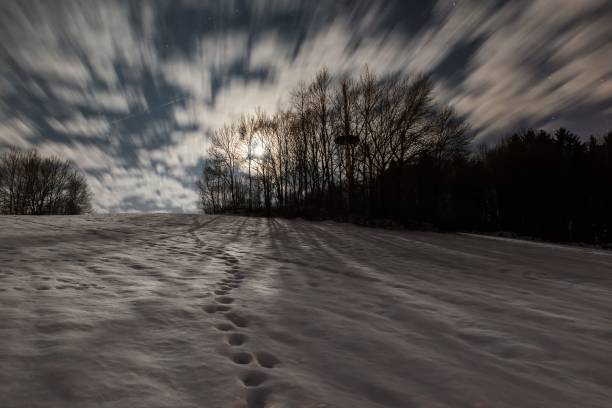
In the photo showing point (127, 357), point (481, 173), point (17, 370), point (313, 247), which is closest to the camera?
point (17, 370)

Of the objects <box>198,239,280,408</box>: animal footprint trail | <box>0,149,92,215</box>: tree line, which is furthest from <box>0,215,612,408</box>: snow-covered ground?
<box>0,149,92,215</box>: tree line

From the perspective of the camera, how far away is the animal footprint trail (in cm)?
167

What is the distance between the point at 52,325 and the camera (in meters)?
2.28

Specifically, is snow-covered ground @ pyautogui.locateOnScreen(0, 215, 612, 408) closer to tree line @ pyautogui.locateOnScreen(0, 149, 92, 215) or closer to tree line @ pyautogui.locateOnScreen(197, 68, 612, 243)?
tree line @ pyautogui.locateOnScreen(197, 68, 612, 243)

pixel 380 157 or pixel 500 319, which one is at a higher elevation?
pixel 380 157

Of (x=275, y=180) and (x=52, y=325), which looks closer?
(x=52, y=325)

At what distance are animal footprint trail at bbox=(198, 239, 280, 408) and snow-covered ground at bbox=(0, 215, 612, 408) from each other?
1cm

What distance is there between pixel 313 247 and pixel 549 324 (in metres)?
5.86

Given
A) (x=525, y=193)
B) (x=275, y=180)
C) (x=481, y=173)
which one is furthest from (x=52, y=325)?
(x=481, y=173)

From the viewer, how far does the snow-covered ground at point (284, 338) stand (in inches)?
65.0

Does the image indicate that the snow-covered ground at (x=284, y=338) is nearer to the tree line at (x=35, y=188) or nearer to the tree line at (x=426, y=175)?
the tree line at (x=426, y=175)

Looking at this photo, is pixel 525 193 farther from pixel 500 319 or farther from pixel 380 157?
pixel 500 319

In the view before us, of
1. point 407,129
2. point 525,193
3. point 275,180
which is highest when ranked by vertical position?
point 407,129

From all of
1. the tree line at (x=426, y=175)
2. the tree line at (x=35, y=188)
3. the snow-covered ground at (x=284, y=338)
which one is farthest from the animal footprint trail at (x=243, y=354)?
the tree line at (x=35, y=188)
